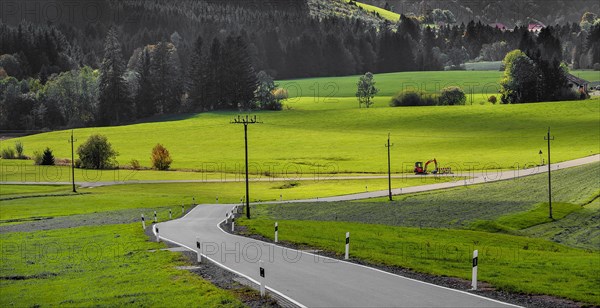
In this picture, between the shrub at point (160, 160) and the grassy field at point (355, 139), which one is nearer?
the grassy field at point (355, 139)

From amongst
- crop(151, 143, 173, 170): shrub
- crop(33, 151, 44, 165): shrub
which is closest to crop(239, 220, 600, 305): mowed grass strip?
crop(151, 143, 173, 170): shrub

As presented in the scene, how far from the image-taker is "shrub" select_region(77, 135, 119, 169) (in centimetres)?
14188

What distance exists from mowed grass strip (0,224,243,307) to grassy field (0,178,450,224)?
77.2 feet

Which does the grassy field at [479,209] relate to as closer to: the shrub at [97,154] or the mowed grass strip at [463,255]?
the mowed grass strip at [463,255]

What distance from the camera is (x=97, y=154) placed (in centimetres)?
14262

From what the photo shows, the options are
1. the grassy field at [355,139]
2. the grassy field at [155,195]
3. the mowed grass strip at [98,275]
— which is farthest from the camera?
the grassy field at [355,139]

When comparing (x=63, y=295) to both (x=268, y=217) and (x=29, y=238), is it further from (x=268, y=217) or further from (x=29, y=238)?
(x=268, y=217)

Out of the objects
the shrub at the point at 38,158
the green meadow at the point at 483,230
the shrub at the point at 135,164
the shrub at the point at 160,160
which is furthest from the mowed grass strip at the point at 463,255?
the shrub at the point at 38,158

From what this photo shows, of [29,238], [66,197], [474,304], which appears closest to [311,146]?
[66,197]

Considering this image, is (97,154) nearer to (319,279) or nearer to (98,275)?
(98,275)

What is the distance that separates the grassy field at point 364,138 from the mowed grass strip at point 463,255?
6805cm

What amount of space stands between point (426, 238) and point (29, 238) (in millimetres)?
27456

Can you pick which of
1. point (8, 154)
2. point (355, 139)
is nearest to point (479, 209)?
point (355, 139)

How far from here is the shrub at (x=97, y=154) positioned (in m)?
142
